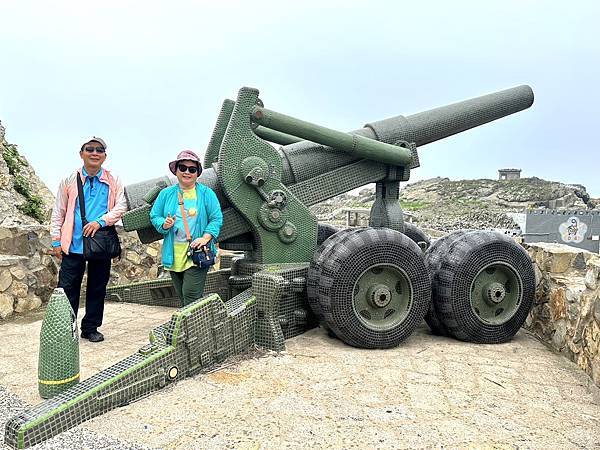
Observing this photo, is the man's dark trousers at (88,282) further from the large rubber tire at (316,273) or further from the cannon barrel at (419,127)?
the cannon barrel at (419,127)

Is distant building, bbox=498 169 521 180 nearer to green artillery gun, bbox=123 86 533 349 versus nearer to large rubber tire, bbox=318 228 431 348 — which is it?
green artillery gun, bbox=123 86 533 349

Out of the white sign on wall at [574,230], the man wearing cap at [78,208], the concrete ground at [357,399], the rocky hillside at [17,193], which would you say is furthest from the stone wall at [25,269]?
the white sign on wall at [574,230]

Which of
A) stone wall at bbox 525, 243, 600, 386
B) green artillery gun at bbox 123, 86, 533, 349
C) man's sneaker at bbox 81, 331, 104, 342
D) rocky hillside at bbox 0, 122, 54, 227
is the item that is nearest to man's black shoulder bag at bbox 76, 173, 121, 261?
green artillery gun at bbox 123, 86, 533, 349

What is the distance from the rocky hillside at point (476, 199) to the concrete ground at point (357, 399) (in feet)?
95.1

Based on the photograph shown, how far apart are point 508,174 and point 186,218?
55679 mm

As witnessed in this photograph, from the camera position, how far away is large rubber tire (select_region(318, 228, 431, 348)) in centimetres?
461

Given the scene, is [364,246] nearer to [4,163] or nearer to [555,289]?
[555,289]

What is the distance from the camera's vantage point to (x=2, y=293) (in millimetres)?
5980

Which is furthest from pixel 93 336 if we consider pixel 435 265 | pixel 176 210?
pixel 435 265

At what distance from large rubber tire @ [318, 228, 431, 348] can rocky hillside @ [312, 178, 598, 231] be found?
2864 cm

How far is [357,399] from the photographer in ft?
12.0

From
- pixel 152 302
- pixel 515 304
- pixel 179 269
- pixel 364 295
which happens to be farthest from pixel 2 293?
pixel 515 304

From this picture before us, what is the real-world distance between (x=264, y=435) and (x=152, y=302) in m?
3.47

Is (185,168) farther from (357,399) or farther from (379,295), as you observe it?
(357,399)
